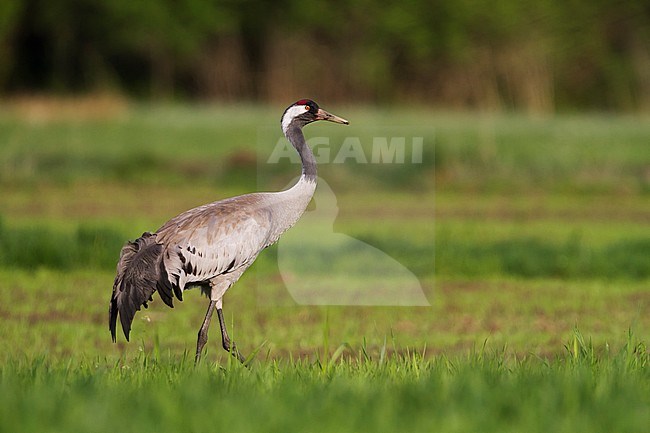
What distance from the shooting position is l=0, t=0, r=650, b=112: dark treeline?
35125 mm

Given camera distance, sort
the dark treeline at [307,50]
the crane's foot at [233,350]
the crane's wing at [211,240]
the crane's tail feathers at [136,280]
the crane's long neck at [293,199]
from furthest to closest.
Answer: the dark treeline at [307,50], the crane's long neck at [293,199], the crane's wing at [211,240], the crane's tail feathers at [136,280], the crane's foot at [233,350]

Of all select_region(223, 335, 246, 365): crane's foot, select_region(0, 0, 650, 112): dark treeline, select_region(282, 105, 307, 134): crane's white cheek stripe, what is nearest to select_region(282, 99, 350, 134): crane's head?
select_region(282, 105, 307, 134): crane's white cheek stripe

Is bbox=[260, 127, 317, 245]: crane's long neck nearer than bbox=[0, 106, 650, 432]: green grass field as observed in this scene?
No

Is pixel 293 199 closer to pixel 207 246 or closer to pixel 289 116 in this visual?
pixel 289 116

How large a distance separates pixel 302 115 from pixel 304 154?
1.02 feet

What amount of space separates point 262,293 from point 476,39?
26.1 meters

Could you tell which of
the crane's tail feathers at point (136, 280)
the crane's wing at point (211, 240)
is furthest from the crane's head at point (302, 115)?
the crane's tail feathers at point (136, 280)

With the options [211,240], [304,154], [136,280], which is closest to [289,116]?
[304,154]

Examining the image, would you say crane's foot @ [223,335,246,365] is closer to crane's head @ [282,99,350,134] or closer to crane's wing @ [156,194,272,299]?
crane's wing @ [156,194,272,299]

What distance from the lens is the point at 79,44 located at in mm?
36375

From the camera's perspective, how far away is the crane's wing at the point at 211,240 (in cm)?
730

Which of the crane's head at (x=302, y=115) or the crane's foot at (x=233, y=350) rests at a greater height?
the crane's head at (x=302, y=115)

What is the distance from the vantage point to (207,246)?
24.1ft

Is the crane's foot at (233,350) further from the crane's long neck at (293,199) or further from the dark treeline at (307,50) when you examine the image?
the dark treeline at (307,50)
